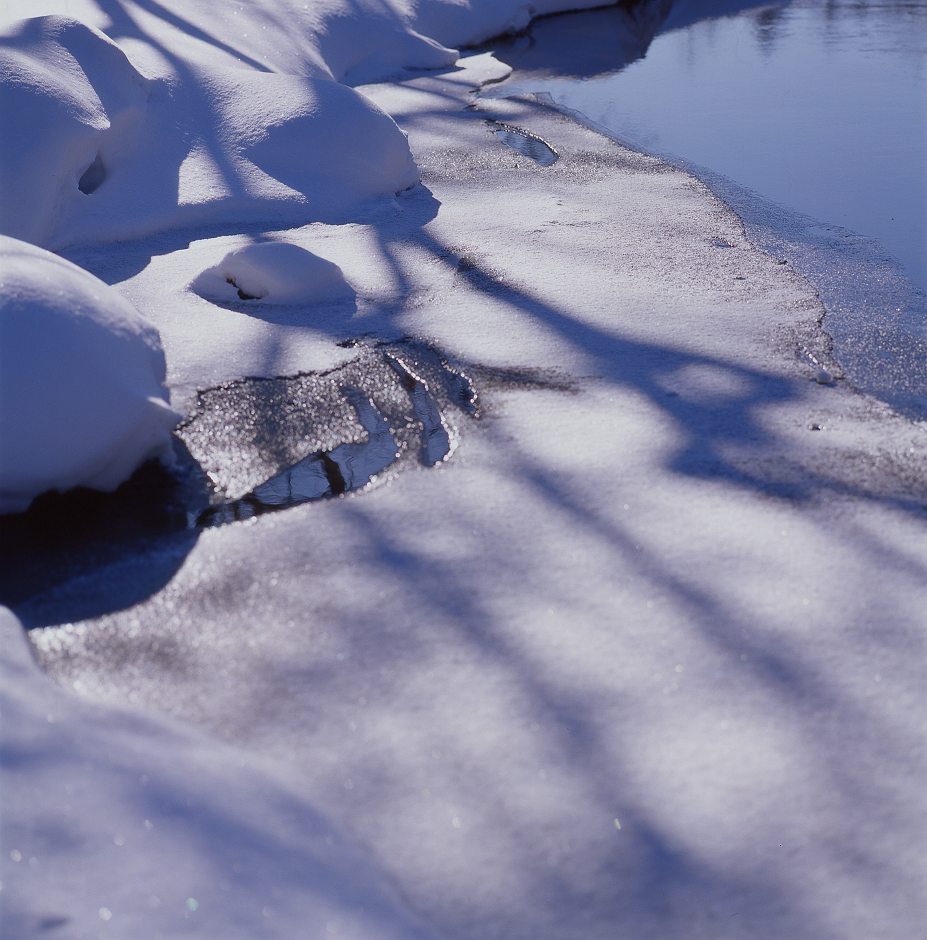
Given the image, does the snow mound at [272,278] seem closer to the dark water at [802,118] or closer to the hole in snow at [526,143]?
the dark water at [802,118]

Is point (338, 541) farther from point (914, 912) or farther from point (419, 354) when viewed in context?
point (914, 912)

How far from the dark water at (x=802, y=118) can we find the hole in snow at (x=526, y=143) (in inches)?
20.9

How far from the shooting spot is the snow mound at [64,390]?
2.39 m

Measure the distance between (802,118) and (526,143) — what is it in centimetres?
184

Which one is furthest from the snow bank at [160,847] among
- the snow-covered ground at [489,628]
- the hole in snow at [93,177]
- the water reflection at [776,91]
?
the water reflection at [776,91]

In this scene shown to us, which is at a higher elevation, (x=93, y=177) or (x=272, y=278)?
(x=93, y=177)

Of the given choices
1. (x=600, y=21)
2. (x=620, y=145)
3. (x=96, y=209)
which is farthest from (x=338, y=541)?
(x=600, y=21)

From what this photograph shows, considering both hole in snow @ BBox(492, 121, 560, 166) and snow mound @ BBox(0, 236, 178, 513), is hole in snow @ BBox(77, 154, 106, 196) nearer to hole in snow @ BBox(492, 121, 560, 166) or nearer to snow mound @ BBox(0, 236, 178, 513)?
snow mound @ BBox(0, 236, 178, 513)

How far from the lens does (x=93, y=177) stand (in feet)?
14.3

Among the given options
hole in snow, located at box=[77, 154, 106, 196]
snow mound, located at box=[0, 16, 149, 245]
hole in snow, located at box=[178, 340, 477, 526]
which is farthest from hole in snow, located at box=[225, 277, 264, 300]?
hole in snow, located at box=[77, 154, 106, 196]

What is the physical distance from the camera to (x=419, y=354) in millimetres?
3250

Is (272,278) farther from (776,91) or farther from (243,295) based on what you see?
(776,91)

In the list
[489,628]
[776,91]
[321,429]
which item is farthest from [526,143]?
[489,628]

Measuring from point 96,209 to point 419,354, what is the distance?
1709 millimetres
